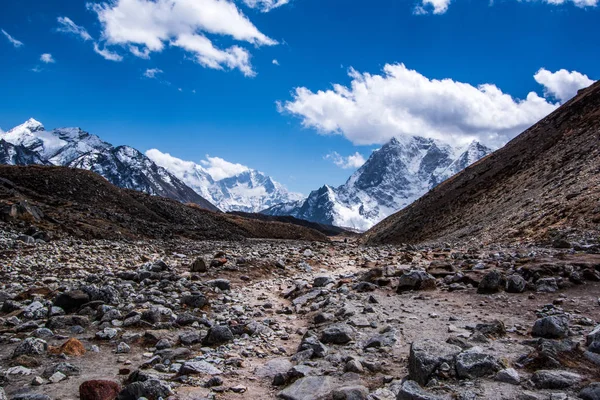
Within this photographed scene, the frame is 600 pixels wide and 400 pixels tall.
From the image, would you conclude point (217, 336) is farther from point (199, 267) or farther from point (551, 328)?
point (199, 267)

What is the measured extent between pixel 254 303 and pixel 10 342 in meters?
7.30

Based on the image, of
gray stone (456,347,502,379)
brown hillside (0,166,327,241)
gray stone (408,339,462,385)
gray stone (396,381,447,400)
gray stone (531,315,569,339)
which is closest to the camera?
gray stone (396,381,447,400)

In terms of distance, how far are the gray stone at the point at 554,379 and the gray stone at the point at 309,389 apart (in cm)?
338

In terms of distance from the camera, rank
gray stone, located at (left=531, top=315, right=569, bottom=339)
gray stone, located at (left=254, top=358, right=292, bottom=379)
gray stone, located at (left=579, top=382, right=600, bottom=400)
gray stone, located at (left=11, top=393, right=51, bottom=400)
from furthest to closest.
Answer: gray stone, located at (left=531, top=315, right=569, bottom=339)
gray stone, located at (left=254, top=358, right=292, bottom=379)
gray stone, located at (left=11, top=393, right=51, bottom=400)
gray stone, located at (left=579, top=382, right=600, bottom=400)

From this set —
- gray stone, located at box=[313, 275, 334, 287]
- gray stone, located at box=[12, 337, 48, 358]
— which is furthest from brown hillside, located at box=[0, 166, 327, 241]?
gray stone, located at box=[12, 337, 48, 358]

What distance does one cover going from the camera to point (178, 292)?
1438cm

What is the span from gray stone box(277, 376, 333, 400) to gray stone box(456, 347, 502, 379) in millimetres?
2298

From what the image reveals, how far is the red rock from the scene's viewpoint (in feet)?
21.4

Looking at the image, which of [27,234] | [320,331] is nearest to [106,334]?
[320,331]

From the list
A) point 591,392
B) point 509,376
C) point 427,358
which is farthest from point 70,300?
point 591,392

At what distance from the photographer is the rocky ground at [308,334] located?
671 cm

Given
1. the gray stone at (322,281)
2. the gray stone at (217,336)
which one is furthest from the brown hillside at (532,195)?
the gray stone at (217,336)

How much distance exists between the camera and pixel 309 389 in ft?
23.4

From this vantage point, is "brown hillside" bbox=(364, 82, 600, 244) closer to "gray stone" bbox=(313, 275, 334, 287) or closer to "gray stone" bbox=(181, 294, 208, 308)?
"gray stone" bbox=(313, 275, 334, 287)
